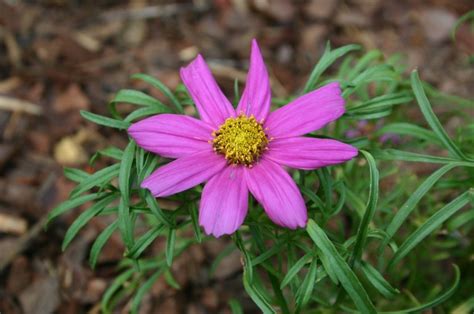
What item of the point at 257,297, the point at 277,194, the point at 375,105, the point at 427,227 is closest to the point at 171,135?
the point at 277,194

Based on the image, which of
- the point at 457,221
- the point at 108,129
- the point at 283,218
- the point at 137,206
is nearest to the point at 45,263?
the point at 108,129

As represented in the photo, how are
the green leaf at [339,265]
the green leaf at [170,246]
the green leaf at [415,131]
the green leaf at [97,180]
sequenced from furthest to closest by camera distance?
the green leaf at [415,131] < the green leaf at [97,180] < the green leaf at [170,246] < the green leaf at [339,265]

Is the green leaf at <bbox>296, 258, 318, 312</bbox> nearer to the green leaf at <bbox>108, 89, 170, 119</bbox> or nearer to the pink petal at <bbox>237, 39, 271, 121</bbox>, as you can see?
the pink petal at <bbox>237, 39, 271, 121</bbox>

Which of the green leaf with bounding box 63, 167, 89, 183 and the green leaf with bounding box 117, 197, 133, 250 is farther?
the green leaf with bounding box 63, 167, 89, 183

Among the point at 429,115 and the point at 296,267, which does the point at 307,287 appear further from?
the point at 429,115

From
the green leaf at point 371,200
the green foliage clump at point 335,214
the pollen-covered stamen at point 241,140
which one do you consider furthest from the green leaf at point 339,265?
the pollen-covered stamen at point 241,140

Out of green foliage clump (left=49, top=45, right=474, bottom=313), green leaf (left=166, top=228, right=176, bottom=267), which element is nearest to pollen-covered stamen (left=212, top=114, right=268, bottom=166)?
green foliage clump (left=49, top=45, right=474, bottom=313)

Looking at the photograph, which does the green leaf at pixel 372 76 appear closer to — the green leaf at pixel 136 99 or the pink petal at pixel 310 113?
the pink petal at pixel 310 113
